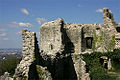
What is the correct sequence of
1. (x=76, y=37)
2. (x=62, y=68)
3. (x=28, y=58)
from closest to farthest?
(x=28, y=58) → (x=62, y=68) → (x=76, y=37)

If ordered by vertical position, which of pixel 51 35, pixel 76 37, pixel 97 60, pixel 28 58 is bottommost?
pixel 97 60

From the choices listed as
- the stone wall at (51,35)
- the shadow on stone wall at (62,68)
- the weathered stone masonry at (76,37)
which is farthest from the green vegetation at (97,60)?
the shadow on stone wall at (62,68)

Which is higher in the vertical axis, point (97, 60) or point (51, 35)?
point (51, 35)

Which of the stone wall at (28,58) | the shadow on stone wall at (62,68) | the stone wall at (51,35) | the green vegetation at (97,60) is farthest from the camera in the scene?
the stone wall at (51,35)

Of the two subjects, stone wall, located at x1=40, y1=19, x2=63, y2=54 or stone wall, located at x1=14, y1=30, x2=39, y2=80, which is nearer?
stone wall, located at x1=14, y1=30, x2=39, y2=80

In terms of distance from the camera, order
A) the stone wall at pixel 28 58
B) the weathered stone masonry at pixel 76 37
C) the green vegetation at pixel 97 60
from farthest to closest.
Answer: the green vegetation at pixel 97 60 < the weathered stone masonry at pixel 76 37 < the stone wall at pixel 28 58

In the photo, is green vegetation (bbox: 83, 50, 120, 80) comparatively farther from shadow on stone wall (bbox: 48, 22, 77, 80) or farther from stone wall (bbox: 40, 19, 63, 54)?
shadow on stone wall (bbox: 48, 22, 77, 80)

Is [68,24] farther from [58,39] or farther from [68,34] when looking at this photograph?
[58,39]

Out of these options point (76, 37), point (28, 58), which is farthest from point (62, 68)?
point (76, 37)

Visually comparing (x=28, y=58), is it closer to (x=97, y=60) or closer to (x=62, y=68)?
(x=62, y=68)

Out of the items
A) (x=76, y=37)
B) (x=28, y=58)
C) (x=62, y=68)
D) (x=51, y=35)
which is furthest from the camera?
(x=76, y=37)

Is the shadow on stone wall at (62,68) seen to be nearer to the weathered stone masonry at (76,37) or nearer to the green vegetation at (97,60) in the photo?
the weathered stone masonry at (76,37)

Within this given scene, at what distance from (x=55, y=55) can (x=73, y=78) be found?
370 centimetres

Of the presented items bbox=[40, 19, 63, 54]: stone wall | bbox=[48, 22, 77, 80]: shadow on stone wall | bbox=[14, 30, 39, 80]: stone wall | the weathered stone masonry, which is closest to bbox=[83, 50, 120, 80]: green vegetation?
the weathered stone masonry
